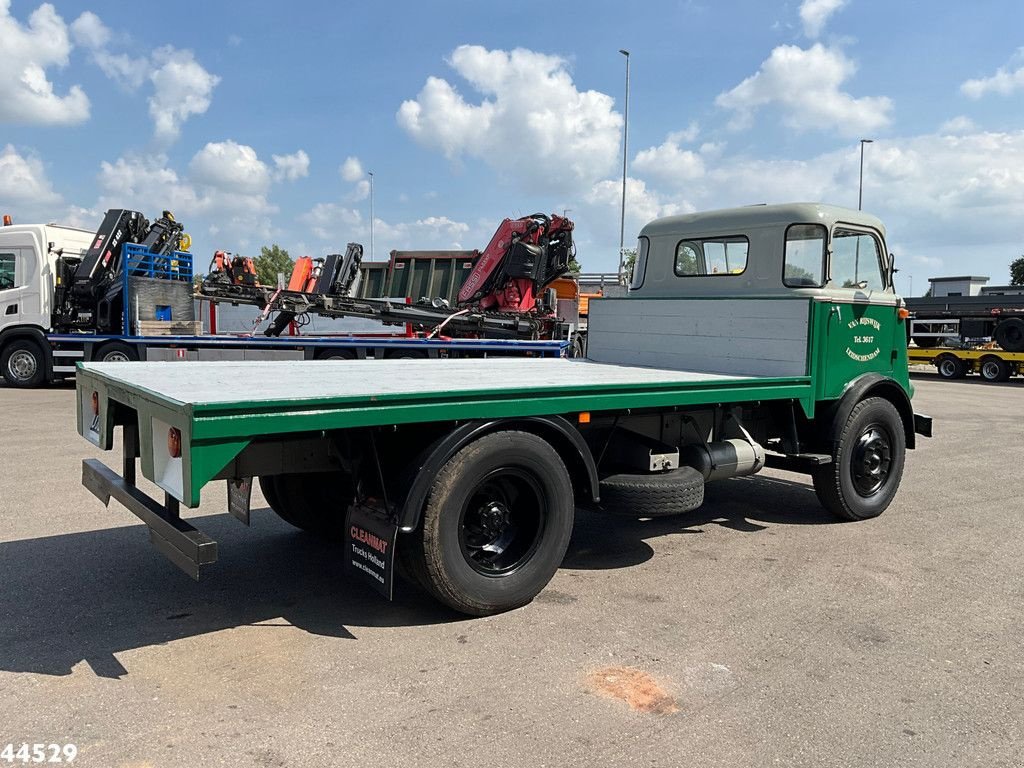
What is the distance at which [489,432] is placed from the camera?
13.5 feet

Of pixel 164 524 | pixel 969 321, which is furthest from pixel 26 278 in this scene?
pixel 969 321

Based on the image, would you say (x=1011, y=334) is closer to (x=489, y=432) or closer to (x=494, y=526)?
(x=494, y=526)

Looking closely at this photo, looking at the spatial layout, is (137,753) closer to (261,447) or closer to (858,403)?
(261,447)

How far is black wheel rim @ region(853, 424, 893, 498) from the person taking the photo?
6395 millimetres

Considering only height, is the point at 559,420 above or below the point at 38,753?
above

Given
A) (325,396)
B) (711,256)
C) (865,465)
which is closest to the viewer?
(325,396)

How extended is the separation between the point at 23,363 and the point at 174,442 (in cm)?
→ 1370

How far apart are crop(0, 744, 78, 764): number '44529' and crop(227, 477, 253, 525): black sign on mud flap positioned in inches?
51.9

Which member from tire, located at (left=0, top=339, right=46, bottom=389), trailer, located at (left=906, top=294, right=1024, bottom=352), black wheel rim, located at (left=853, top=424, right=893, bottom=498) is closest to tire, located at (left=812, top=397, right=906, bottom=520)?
black wheel rim, located at (left=853, top=424, right=893, bottom=498)

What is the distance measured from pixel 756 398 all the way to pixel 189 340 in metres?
Result: 10.9

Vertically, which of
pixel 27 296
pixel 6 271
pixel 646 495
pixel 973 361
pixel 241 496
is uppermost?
pixel 6 271

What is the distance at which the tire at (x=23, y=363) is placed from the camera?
1461 centimetres

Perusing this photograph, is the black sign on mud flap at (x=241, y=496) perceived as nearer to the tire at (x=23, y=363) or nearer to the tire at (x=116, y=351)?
the tire at (x=116, y=351)

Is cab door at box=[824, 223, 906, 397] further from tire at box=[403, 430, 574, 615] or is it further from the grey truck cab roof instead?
tire at box=[403, 430, 574, 615]
